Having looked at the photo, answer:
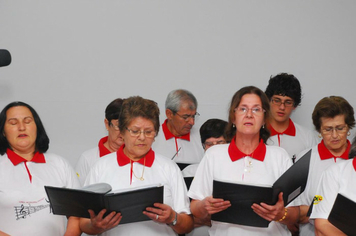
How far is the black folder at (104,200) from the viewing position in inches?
96.7

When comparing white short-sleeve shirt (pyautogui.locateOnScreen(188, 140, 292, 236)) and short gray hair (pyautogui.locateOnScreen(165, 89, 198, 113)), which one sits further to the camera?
short gray hair (pyautogui.locateOnScreen(165, 89, 198, 113))

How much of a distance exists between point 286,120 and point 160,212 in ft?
5.53

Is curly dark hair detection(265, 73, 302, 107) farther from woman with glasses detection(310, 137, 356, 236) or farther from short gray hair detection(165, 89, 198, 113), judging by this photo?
woman with glasses detection(310, 137, 356, 236)

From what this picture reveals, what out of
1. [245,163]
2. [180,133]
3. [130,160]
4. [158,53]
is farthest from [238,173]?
[158,53]

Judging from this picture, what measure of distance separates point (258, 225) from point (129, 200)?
71 cm

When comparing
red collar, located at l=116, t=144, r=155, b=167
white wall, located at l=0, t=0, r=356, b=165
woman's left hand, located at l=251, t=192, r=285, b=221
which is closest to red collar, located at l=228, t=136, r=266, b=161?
woman's left hand, located at l=251, t=192, r=285, b=221

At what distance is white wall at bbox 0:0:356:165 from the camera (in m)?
4.62

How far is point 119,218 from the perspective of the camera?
100 inches

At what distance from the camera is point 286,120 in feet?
12.9

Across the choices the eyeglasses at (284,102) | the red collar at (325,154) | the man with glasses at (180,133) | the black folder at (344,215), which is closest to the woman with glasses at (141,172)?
the black folder at (344,215)

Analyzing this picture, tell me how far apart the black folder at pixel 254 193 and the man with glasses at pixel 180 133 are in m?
1.40

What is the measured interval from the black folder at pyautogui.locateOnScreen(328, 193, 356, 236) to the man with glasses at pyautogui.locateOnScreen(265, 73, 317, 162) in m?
1.49

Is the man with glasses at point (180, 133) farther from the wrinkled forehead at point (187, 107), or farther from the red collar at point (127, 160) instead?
the red collar at point (127, 160)

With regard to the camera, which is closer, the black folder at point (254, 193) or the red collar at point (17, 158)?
the black folder at point (254, 193)
